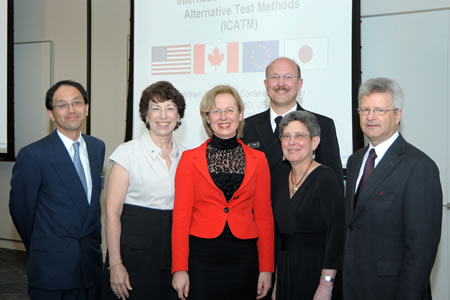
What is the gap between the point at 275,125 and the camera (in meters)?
2.60

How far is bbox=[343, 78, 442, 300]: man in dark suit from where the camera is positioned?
1.68m

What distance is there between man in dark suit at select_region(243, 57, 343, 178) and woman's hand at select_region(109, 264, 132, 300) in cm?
98

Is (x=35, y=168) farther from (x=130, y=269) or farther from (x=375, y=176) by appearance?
A: (x=375, y=176)

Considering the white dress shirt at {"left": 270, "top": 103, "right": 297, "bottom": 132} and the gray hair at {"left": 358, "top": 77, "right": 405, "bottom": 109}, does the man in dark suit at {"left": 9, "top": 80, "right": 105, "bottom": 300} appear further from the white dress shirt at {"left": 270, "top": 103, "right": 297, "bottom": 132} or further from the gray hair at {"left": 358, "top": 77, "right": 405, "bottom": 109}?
the gray hair at {"left": 358, "top": 77, "right": 405, "bottom": 109}

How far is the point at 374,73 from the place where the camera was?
3617 mm

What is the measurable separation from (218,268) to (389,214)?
0.80 meters

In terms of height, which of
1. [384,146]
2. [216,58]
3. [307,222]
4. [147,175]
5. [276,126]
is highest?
[216,58]

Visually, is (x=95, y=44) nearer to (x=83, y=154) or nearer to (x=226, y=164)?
(x=83, y=154)

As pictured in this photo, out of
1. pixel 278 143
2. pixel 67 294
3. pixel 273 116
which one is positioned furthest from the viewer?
pixel 273 116

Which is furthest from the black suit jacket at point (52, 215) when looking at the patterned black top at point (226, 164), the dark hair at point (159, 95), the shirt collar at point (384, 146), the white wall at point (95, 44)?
the white wall at point (95, 44)

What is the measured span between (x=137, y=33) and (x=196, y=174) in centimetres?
260

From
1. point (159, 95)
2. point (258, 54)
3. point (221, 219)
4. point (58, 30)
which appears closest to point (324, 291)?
point (221, 219)

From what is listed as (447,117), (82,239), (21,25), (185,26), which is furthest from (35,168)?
(21,25)

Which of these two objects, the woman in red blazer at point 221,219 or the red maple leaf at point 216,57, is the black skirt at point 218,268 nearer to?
the woman in red blazer at point 221,219
